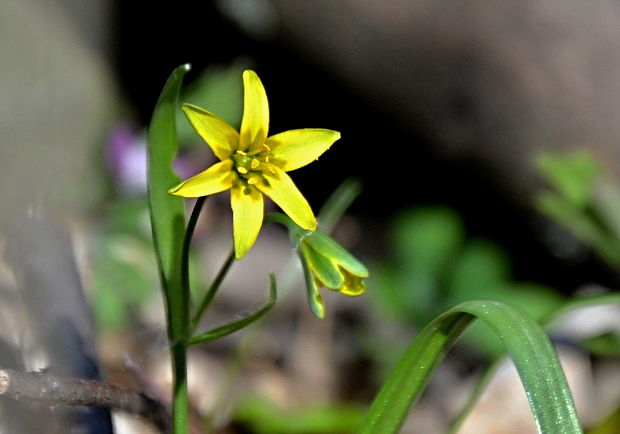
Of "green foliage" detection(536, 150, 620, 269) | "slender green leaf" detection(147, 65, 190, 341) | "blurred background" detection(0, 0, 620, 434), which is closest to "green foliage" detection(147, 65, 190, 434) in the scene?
"slender green leaf" detection(147, 65, 190, 341)

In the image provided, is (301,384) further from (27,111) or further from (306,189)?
(27,111)

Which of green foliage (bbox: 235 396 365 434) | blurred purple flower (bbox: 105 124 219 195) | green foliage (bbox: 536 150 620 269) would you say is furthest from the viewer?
blurred purple flower (bbox: 105 124 219 195)

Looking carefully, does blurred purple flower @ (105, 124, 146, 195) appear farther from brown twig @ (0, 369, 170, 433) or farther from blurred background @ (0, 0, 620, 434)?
brown twig @ (0, 369, 170, 433)

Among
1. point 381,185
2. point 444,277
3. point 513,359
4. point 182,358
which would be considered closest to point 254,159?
point 182,358

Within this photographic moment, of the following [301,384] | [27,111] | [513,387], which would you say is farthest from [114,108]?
[513,387]

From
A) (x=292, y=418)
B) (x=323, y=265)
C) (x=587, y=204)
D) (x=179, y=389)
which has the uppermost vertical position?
(x=323, y=265)

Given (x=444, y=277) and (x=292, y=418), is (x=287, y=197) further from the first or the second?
(x=444, y=277)
